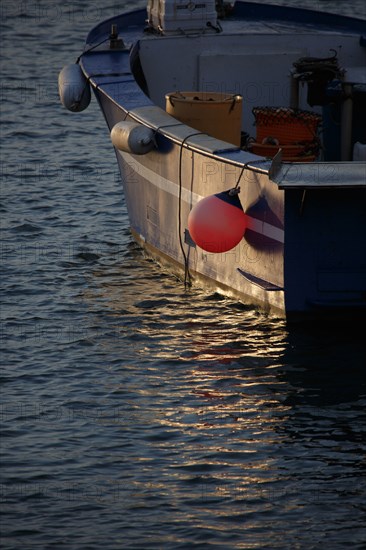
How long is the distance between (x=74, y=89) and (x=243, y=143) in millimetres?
1918

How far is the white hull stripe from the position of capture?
34.9ft

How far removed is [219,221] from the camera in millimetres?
10656

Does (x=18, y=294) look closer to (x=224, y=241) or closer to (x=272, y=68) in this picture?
(x=224, y=241)

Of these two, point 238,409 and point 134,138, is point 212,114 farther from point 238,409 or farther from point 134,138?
point 238,409

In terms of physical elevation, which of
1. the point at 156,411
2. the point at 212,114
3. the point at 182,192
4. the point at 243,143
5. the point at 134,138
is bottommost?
the point at 156,411

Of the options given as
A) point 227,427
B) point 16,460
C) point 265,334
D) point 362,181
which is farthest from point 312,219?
point 16,460

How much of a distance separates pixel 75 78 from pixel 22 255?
6.17 feet

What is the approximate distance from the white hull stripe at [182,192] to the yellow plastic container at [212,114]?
601 mm

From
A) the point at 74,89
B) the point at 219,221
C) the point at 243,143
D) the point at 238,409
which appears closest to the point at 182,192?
the point at 243,143

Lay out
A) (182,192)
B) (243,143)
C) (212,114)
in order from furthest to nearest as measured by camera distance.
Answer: (243,143) < (212,114) < (182,192)

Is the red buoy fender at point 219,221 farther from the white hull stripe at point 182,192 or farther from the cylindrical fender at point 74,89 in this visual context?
the cylindrical fender at point 74,89

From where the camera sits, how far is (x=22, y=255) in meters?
13.7

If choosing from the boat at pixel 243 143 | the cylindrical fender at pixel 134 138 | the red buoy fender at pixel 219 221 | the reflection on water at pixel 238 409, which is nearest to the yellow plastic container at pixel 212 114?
the boat at pixel 243 143

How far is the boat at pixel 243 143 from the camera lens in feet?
34.5
